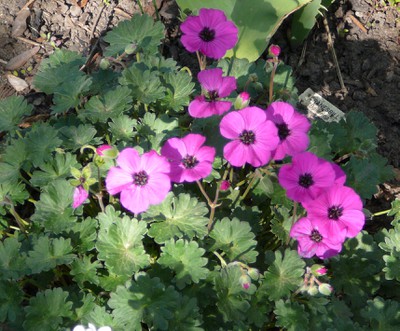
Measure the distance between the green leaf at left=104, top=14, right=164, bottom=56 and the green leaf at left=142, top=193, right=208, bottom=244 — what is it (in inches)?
26.5

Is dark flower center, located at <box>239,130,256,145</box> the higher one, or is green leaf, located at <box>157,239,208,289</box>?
dark flower center, located at <box>239,130,256,145</box>

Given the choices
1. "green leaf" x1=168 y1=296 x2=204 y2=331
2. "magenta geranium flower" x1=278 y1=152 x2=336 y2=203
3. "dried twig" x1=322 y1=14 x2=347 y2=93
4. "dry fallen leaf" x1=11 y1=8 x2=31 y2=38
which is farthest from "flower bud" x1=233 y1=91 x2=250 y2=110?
"dry fallen leaf" x1=11 y1=8 x2=31 y2=38

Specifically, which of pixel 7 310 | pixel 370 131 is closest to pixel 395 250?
pixel 370 131

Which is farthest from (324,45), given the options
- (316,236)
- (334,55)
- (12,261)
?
(12,261)

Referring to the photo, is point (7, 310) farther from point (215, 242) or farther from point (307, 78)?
point (307, 78)

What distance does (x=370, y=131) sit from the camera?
6.54ft

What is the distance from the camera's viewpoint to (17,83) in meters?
2.41

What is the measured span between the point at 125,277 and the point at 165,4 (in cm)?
156

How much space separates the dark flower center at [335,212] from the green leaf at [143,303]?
46cm

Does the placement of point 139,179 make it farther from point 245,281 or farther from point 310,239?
point 310,239

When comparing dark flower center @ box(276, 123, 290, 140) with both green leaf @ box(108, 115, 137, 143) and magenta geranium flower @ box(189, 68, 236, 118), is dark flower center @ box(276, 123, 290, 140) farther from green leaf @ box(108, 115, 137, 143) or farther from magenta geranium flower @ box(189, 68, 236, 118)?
green leaf @ box(108, 115, 137, 143)

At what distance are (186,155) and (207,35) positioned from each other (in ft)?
1.54

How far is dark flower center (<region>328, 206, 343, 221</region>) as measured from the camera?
145cm

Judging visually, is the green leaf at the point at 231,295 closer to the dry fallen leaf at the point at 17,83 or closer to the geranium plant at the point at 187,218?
the geranium plant at the point at 187,218
